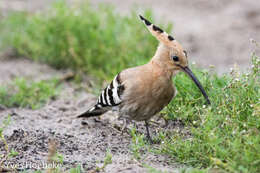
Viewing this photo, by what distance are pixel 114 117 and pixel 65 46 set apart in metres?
1.84

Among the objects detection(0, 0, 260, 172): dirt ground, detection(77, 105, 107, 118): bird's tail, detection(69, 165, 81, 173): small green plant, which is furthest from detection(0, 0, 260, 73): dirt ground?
detection(69, 165, 81, 173): small green plant

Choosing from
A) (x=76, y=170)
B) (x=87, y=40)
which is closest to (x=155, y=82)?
(x=76, y=170)

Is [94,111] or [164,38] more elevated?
[164,38]

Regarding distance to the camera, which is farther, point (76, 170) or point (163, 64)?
point (163, 64)

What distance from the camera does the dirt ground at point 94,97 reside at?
3.37m

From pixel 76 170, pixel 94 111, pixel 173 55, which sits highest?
pixel 173 55

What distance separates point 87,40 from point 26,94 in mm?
1256

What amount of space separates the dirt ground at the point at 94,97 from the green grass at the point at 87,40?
0.86ft

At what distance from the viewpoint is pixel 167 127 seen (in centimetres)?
400

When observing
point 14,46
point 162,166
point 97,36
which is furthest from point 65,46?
point 162,166

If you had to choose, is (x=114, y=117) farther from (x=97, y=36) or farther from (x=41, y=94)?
(x=97, y=36)

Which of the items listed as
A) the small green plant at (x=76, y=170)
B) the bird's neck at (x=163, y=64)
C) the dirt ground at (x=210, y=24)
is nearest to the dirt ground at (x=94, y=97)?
the dirt ground at (x=210, y=24)

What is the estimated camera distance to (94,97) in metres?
5.21

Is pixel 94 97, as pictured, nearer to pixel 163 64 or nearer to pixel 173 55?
pixel 163 64
